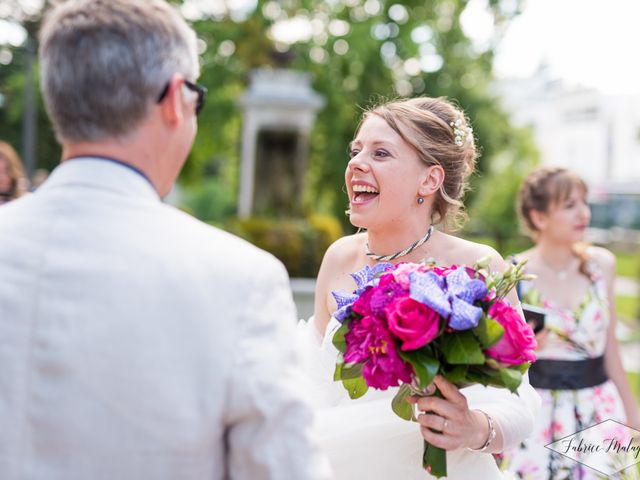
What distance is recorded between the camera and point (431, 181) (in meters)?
2.67

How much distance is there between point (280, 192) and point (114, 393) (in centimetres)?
1190

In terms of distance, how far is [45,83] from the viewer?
1.38 meters

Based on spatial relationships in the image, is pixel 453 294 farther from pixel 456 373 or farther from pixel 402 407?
pixel 402 407

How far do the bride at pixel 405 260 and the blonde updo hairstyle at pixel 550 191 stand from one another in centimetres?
159

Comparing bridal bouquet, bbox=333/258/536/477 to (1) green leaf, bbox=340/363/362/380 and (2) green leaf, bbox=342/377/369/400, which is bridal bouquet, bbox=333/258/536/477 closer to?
(1) green leaf, bbox=340/363/362/380

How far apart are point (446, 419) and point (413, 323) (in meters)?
0.42

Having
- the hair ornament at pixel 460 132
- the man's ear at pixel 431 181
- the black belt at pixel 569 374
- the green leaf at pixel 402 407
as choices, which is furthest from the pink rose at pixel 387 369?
the black belt at pixel 569 374

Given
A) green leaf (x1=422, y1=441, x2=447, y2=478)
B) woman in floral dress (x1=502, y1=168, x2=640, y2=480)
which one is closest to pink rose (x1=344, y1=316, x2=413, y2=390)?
green leaf (x1=422, y1=441, x2=447, y2=478)

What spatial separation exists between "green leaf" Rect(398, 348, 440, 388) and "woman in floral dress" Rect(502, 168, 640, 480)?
2237 mm

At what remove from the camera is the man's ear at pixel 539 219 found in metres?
4.27

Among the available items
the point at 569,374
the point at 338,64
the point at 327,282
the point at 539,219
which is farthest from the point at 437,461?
the point at 338,64

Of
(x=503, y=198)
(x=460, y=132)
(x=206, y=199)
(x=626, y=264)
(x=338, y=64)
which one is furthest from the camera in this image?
(x=206, y=199)

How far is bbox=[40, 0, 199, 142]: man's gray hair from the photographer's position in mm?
1349

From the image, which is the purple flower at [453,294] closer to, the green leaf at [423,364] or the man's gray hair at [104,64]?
the green leaf at [423,364]
